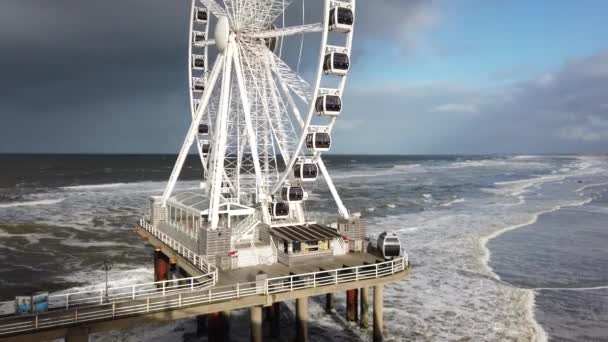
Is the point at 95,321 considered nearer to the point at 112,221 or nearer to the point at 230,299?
the point at 230,299

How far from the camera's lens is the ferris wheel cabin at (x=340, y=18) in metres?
21.5

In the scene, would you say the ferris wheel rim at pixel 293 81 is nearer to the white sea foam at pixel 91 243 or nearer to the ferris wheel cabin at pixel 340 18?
the ferris wheel cabin at pixel 340 18

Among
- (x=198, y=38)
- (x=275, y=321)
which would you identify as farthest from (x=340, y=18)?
(x=198, y=38)

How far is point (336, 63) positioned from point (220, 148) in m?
6.81

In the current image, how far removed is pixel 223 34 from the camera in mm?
25422

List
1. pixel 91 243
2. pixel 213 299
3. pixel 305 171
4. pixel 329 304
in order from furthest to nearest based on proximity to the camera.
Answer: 1. pixel 91 243
2. pixel 329 304
3. pixel 305 171
4. pixel 213 299

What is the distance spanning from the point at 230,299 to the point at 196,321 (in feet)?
27.8

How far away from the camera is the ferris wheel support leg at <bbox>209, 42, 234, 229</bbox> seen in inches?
893

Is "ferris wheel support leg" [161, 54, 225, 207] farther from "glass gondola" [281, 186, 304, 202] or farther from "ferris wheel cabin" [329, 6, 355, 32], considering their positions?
"ferris wheel cabin" [329, 6, 355, 32]

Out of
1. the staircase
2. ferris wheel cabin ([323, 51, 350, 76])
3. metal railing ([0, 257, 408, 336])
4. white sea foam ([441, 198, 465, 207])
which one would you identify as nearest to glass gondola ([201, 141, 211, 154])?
the staircase

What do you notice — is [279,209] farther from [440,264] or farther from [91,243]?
[91,243]

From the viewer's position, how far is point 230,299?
17453 mm

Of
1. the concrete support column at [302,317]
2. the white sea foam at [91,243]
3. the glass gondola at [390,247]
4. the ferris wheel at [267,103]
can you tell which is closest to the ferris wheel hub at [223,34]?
the ferris wheel at [267,103]

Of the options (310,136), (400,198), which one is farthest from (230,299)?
(400,198)
